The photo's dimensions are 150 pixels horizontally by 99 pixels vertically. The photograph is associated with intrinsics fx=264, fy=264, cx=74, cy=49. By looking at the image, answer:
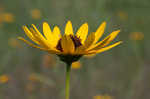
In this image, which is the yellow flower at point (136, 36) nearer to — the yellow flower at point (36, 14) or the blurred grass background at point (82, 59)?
the blurred grass background at point (82, 59)

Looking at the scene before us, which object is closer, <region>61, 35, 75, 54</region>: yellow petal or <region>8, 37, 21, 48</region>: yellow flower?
<region>61, 35, 75, 54</region>: yellow petal

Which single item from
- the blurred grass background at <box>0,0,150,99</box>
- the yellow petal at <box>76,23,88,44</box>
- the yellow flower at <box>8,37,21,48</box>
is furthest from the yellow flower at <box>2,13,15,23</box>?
the yellow petal at <box>76,23,88,44</box>

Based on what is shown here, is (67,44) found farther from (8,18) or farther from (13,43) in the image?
(8,18)

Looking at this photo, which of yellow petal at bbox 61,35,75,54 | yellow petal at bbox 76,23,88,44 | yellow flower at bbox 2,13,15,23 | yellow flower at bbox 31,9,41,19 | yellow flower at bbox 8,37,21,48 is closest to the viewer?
yellow petal at bbox 61,35,75,54

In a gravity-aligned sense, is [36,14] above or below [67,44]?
below

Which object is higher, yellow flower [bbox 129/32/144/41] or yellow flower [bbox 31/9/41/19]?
yellow flower [bbox 31/9/41/19]

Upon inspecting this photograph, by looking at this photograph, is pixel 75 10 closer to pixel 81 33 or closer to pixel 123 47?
pixel 123 47

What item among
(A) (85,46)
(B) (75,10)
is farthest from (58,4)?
(A) (85,46)

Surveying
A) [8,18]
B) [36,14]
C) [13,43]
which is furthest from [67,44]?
[8,18]

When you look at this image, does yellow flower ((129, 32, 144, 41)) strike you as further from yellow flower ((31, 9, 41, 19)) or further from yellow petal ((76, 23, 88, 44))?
yellow petal ((76, 23, 88, 44))
